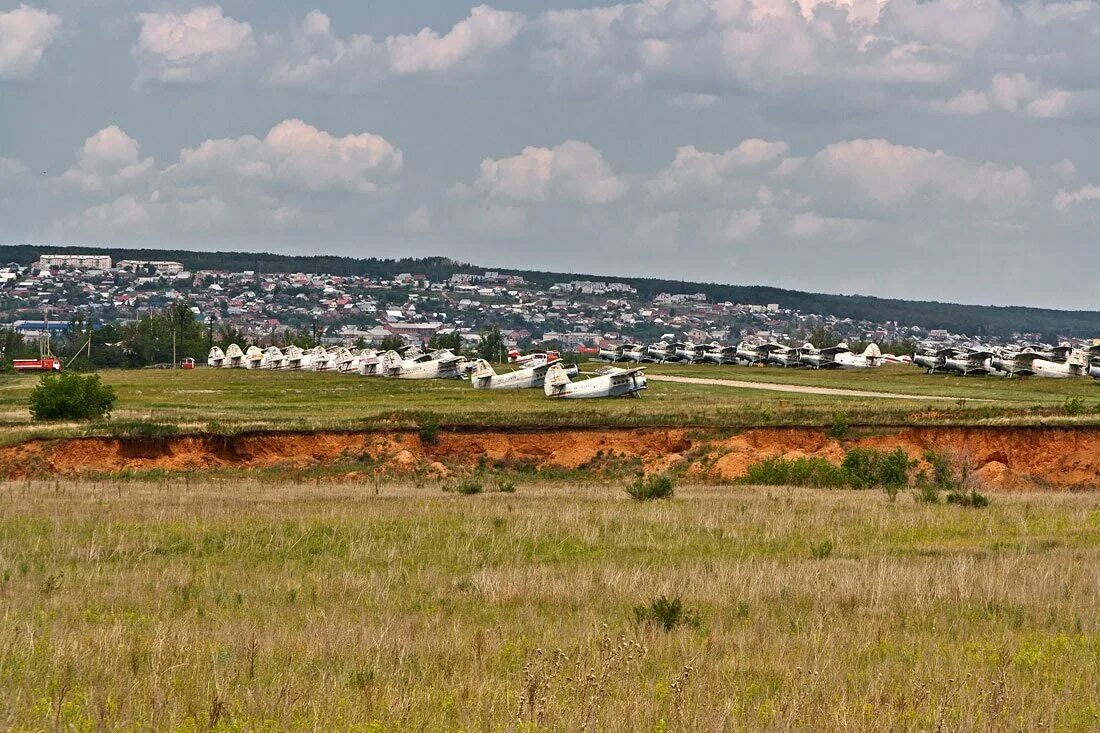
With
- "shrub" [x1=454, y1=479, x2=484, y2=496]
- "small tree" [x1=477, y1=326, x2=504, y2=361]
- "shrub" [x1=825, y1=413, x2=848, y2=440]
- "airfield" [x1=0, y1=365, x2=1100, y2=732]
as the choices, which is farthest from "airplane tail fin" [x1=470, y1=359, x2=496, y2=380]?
"small tree" [x1=477, y1=326, x2=504, y2=361]

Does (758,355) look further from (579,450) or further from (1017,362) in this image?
(579,450)

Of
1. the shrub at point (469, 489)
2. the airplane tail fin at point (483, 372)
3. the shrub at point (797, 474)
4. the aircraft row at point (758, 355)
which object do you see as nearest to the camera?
the shrub at point (469, 489)

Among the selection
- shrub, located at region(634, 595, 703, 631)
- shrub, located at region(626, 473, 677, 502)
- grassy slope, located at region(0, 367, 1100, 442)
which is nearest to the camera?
shrub, located at region(634, 595, 703, 631)

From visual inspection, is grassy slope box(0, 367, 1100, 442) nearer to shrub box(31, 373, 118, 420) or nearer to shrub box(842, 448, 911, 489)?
shrub box(31, 373, 118, 420)

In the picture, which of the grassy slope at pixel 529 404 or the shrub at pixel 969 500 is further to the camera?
the grassy slope at pixel 529 404

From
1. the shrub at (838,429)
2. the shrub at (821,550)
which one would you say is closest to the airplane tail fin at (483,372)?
the shrub at (838,429)

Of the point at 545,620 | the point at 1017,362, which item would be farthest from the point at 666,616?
the point at 1017,362

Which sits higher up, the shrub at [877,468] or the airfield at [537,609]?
the airfield at [537,609]

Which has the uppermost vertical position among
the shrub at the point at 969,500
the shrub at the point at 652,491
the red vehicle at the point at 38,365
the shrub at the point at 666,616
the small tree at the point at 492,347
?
the shrub at the point at 666,616

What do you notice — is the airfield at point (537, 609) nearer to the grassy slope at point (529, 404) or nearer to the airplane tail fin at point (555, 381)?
the grassy slope at point (529, 404)
